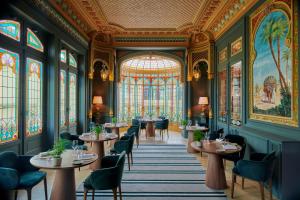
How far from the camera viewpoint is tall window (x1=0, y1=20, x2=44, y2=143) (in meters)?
3.81

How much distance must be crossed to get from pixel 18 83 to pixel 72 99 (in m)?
2.85

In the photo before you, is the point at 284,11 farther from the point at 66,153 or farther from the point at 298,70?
the point at 66,153

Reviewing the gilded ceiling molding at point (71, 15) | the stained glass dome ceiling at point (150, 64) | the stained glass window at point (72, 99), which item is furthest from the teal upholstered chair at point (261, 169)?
the stained glass dome ceiling at point (150, 64)

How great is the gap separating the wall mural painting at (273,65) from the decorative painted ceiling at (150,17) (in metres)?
0.78

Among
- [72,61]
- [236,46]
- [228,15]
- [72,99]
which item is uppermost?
[228,15]

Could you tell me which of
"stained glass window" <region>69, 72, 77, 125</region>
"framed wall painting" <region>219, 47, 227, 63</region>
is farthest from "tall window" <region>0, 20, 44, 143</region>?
"framed wall painting" <region>219, 47, 227, 63</region>

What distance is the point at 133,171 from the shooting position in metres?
4.79

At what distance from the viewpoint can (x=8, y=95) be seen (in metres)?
3.95

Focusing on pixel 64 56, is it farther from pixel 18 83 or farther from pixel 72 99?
pixel 18 83

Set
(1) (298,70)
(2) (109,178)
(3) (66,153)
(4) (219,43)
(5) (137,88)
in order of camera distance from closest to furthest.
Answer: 1. (2) (109,178)
2. (1) (298,70)
3. (3) (66,153)
4. (4) (219,43)
5. (5) (137,88)

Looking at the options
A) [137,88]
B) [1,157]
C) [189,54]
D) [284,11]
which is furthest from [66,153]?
[137,88]

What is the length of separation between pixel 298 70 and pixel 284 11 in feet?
3.67

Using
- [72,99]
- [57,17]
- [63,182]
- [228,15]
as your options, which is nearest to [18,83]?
[57,17]

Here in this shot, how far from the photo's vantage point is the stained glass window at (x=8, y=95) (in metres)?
3.78
